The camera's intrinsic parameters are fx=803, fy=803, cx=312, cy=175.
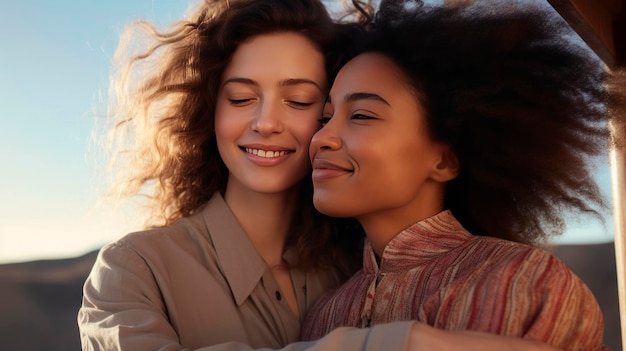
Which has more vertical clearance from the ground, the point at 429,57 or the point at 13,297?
the point at 429,57

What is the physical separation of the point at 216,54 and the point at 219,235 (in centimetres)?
79

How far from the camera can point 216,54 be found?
3451mm

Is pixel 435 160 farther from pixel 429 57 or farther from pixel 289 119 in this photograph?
pixel 289 119

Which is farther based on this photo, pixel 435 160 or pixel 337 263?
pixel 337 263

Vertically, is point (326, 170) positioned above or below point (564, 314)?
above

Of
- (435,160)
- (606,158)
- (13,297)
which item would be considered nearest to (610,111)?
(606,158)

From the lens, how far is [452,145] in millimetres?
2852

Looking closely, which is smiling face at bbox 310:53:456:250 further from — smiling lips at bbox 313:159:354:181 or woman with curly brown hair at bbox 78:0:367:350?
woman with curly brown hair at bbox 78:0:367:350

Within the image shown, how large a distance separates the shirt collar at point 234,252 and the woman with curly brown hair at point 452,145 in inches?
15.0

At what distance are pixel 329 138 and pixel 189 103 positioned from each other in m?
0.98

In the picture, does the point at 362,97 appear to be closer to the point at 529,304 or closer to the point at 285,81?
the point at 285,81

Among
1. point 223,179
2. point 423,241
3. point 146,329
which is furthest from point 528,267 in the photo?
point 223,179

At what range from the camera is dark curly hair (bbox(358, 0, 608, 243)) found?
2.70 metres

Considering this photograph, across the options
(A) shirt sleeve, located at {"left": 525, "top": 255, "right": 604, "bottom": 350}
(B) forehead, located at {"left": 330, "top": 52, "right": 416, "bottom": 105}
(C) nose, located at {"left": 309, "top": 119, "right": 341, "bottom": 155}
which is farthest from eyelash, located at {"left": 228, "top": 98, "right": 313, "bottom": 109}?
(A) shirt sleeve, located at {"left": 525, "top": 255, "right": 604, "bottom": 350}
